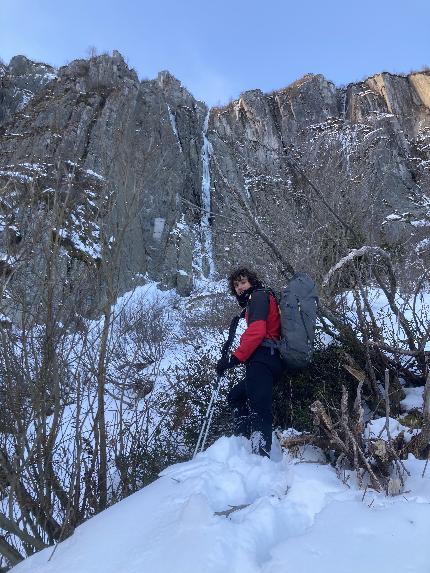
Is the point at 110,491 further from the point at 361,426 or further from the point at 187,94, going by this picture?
the point at 187,94

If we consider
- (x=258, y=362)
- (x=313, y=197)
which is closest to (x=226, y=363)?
(x=258, y=362)

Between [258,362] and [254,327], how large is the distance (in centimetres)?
26

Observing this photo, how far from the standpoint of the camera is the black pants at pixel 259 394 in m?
3.50

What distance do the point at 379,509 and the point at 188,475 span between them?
1.05 metres

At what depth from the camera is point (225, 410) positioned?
14.5 ft

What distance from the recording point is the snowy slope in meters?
1.91

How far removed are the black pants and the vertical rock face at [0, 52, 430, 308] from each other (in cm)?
110

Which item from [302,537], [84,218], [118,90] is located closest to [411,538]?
[302,537]

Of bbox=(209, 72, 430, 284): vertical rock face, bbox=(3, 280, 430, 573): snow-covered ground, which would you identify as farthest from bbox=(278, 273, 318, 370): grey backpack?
bbox=(209, 72, 430, 284): vertical rock face

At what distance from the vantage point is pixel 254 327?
365 centimetres

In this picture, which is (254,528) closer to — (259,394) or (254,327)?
(259,394)

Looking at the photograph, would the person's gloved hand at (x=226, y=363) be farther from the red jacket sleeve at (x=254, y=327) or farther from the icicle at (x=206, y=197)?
the icicle at (x=206, y=197)

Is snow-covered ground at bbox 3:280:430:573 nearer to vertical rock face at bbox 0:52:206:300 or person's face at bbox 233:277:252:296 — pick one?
person's face at bbox 233:277:252:296

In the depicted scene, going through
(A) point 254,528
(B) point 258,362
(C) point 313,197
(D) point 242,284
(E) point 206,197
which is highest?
(E) point 206,197
